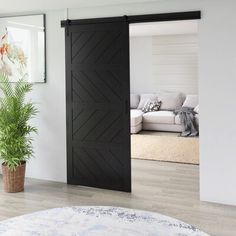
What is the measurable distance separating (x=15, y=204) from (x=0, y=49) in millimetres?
2232

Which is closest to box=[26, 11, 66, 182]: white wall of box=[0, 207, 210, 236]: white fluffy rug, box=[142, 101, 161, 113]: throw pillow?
box=[0, 207, 210, 236]: white fluffy rug

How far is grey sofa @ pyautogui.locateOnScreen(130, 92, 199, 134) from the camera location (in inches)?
294

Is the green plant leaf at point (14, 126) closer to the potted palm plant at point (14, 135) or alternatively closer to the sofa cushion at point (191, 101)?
the potted palm plant at point (14, 135)

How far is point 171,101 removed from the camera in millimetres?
8039

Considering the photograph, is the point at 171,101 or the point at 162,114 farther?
the point at 171,101

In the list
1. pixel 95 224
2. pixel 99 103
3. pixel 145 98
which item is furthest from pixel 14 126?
pixel 145 98

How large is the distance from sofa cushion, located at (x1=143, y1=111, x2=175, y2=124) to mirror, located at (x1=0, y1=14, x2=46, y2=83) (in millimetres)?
3794

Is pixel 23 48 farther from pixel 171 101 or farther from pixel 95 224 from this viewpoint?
pixel 171 101

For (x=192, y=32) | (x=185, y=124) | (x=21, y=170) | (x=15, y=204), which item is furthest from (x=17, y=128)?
(x=192, y=32)

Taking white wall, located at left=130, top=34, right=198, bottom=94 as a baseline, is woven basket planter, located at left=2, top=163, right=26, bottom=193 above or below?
below

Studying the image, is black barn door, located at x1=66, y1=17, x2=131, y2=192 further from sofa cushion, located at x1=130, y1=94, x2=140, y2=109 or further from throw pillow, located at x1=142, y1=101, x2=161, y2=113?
sofa cushion, located at x1=130, y1=94, x2=140, y2=109

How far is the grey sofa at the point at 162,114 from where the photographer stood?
7477mm

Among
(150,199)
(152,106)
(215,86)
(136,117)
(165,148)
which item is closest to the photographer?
(215,86)

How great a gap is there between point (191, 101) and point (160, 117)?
0.90 m
